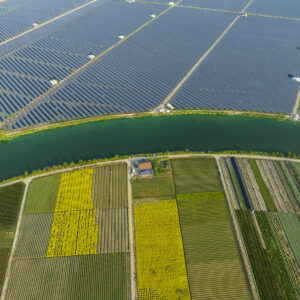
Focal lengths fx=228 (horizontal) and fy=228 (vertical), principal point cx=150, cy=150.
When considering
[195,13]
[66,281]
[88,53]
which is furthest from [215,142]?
[195,13]

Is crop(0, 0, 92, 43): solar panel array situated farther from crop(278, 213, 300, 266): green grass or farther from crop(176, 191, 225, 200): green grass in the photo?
crop(278, 213, 300, 266): green grass

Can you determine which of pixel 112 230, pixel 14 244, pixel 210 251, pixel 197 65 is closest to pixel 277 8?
pixel 197 65

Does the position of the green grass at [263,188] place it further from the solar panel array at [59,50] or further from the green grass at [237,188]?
the solar panel array at [59,50]

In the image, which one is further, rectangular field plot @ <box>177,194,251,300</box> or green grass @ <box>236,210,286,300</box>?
rectangular field plot @ <box>177,194,251,300</box>

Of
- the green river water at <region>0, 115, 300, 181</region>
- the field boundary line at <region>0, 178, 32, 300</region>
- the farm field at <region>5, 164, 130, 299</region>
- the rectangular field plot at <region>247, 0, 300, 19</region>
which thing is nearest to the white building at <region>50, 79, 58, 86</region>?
the green river water at <region>0, 115, 300, 181</region>

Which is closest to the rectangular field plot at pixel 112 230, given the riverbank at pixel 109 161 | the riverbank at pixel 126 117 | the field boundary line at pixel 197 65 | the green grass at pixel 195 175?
the riverbank at pixel 109 161

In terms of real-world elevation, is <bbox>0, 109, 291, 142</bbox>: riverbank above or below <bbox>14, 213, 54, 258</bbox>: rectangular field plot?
above

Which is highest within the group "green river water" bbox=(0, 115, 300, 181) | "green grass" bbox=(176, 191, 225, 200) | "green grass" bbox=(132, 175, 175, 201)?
"green river water" bbox=(0, 115, 300, 181)
